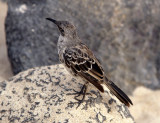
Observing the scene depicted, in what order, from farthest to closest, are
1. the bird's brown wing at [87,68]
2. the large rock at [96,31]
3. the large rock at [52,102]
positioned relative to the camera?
the large rock at [96,31] → the bird's brown wing at [87,68] → the large rock at [52,102]

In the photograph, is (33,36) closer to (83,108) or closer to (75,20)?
(75,20)

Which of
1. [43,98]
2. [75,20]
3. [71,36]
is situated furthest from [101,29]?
[43,98]

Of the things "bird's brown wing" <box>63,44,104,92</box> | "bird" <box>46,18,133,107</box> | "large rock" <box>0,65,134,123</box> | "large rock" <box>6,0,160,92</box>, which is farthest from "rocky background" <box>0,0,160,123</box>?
"bird's brown wing" <box>63,44,104,92</box>

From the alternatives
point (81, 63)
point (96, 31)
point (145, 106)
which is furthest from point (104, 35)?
point (81, 63)

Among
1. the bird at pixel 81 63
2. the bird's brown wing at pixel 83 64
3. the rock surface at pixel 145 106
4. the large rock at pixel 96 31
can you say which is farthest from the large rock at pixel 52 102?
the rock surface at pixel 145 106

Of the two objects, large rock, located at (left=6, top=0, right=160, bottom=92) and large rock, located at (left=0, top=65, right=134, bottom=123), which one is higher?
large rock, located at (left=6, top=0, right=160, bottom=92)

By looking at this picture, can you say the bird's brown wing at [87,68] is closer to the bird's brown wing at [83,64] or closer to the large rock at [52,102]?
the bird's brown wing at [83,64]

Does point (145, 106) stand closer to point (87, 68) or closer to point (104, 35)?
point (104, 35)

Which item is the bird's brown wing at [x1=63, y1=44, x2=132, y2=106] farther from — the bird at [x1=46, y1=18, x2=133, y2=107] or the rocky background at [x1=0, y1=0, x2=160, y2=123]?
the rocky background at [x1=0, y1=0, x2=160, y2=123]
